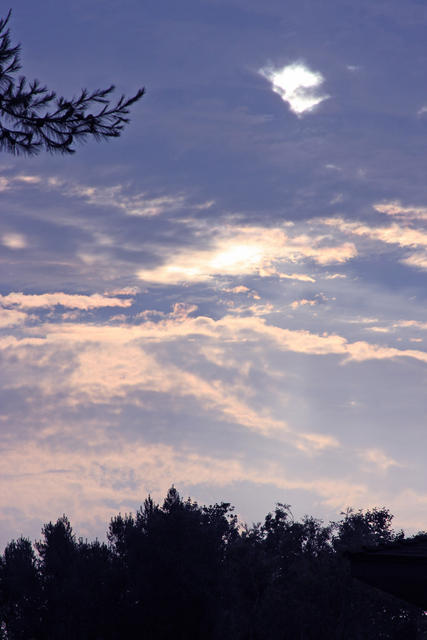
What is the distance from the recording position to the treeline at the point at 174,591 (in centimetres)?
3462

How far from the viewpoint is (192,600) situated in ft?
112

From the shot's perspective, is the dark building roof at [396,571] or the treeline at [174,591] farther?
the treeline at [174,591]

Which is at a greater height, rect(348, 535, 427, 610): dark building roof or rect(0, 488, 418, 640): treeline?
rect(348, 535, 427, 610): dark building roof

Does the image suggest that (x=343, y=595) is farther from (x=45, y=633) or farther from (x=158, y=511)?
(x=45, y=633)

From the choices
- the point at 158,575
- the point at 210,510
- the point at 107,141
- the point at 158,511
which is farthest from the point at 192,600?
the point at 210,510

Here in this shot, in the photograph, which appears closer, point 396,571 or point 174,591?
point 396,571

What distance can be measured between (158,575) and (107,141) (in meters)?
27.2

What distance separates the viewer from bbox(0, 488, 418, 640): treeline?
3462cm

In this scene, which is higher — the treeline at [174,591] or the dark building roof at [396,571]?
the dark building roof at [396,571]

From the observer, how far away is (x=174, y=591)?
34594 millimetres

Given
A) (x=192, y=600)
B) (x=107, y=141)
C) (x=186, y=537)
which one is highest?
(x=107, y=141)

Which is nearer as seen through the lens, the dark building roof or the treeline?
the dark building roof

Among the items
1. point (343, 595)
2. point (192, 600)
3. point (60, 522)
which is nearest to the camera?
point (192, 600)

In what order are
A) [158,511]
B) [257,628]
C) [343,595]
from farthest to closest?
[343,595] < [257,628] < [158,511]
